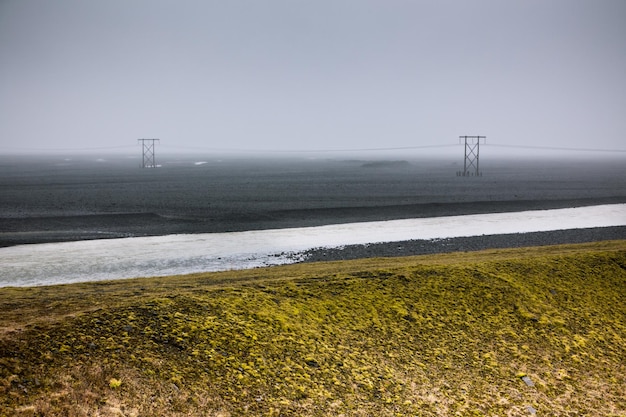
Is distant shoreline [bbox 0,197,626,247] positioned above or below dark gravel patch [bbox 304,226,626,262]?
above

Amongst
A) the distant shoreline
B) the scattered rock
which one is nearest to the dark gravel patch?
the distant shoreline

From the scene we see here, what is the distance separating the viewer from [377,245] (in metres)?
34.2

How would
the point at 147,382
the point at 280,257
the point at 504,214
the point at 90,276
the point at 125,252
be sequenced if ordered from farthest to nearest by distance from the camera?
the point at 504,214 → the point at 125,252 → the point at 280,257 → the point at 90,276 → the point at 147,382

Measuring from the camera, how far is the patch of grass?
35.1 feet

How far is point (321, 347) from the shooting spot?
523 inches

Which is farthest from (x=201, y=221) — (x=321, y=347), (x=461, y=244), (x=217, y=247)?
(x=321, y=347)

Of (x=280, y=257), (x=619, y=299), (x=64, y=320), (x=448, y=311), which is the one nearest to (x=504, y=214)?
(x=280, y=257)

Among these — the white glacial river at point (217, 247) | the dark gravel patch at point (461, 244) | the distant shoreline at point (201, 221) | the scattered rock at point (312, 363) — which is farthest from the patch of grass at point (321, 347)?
the distant shoreline at point (201, 221)

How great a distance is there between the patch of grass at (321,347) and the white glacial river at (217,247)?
8.00m

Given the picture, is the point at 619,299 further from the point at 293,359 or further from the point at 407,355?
the point at 293,359

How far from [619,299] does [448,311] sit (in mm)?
6874

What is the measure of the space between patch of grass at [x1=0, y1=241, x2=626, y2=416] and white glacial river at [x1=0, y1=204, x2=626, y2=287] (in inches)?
315

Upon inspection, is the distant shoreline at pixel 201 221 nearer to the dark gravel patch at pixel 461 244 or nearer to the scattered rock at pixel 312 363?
the dark gravel patch at pixel 461 244

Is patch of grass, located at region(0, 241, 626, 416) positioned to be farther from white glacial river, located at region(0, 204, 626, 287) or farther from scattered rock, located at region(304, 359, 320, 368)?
white glacial river, located at region(0, 204, 626, 287)
